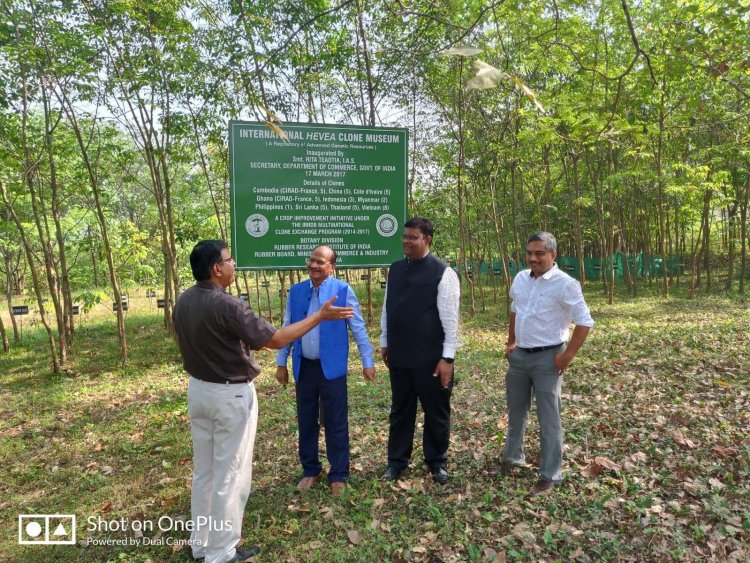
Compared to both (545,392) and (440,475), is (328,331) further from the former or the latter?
(545,392)

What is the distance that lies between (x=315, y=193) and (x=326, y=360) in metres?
1.53

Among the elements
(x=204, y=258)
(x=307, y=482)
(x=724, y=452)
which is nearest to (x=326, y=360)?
(x=307, y=482)

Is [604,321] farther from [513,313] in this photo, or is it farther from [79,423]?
[79,423]

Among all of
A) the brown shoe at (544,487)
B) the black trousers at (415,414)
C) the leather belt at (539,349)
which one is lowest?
the brown shoe at (544,487)

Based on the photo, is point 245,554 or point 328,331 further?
point 328,331

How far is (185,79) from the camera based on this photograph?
23.9ft

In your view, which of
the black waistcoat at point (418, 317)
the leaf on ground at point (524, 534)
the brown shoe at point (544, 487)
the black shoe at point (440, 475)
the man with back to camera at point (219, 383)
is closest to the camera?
the man with back to camera at point (219, 383)

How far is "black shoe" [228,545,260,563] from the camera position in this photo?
9.46ft

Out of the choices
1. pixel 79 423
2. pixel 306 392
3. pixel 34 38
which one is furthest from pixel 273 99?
pixel 306 392

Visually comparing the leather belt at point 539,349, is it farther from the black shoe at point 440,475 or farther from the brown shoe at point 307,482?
the brown shoe at point 307,482

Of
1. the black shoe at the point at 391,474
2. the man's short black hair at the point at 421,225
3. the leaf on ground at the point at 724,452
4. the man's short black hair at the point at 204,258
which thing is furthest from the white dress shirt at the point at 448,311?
the leaf on ground at the point at 724,452

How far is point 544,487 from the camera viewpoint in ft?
11.1

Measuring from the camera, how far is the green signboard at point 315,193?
4.03m

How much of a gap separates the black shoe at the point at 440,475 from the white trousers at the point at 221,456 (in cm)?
149
